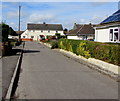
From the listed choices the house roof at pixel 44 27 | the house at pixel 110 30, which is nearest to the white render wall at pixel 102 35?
the house at pixel 110 30

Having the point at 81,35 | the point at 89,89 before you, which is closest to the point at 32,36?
the point at 81,35

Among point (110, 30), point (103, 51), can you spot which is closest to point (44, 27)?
point (110, 30)

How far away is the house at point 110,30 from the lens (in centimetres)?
1773

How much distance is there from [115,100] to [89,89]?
1.36 m

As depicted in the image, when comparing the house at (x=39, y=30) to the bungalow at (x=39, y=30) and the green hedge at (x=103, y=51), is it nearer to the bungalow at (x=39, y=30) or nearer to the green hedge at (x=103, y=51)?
the bungalow at (x=39, y=30)

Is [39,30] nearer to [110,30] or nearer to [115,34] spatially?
[110,30]

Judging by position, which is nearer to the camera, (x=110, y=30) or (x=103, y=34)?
(x=110, y=30)

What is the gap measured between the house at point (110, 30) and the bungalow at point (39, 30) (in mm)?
74721

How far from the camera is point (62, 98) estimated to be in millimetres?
6203

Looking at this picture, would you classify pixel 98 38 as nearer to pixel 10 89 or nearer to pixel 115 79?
pixel 115 79

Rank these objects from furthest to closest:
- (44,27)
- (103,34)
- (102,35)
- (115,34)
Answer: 1. (44,27)
2. (102,35)
3. (103,34)
4. (115,34)

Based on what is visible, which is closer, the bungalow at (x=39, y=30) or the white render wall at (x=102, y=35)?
the white render wall at (x=102, y=35)

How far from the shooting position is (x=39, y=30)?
9919 cm

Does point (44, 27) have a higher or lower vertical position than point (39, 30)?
higher
